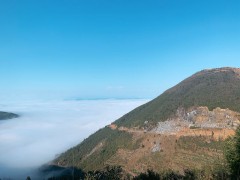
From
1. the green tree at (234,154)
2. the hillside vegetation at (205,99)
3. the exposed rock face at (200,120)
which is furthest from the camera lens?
the hillside vegetation at (205,99)

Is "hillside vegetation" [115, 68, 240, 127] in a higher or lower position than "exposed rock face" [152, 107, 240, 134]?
higher

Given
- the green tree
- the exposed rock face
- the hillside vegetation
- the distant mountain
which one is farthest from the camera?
the hillside vegetation

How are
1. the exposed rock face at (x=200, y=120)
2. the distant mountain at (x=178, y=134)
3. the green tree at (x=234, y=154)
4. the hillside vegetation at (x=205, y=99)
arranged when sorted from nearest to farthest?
the green tree at (x=234, y=154), the distant mountain at (x=178, y=134), the exposed rock face at (x=200, y=120), the hillside vegetation at (x=205, y=99)

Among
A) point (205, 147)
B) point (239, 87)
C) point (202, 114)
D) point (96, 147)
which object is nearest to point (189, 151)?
point (205, 147)

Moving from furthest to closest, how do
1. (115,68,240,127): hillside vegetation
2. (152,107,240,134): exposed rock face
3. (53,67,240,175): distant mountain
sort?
(115,68,240,127): hillside vegetation < (152,107,240,134): exposed rock face < (53,67,240,175): distant mountain

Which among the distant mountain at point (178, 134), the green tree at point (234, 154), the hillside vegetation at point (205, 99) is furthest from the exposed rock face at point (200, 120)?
the green tree at point (234, 154)

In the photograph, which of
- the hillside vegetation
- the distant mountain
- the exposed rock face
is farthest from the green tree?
the hillside vegetation

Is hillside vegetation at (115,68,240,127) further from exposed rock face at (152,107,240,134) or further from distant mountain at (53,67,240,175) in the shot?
exposed rock face at (152,107,240,134)

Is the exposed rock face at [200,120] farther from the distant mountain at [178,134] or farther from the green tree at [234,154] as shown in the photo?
the green tree at [234,154]

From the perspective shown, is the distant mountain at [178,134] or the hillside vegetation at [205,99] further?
the hillside vegetation at [205,99]
